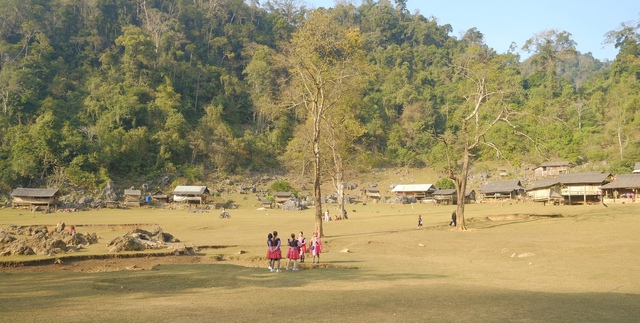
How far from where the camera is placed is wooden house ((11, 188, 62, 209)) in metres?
57.6

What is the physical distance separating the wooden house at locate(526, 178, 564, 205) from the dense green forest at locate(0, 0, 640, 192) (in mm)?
7775

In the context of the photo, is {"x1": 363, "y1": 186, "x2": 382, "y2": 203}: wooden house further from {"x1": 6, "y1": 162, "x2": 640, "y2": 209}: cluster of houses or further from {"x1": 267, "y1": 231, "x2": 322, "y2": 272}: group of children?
{"x1": 267, "y1": 231, "x2": 322, "y2": 272}: group of children

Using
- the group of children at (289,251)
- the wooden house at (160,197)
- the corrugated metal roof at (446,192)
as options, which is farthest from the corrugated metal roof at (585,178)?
the wooden house at (160,197)

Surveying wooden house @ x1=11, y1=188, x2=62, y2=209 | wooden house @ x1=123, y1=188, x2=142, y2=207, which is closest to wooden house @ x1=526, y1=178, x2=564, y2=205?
wooden house @ x1=123, y1=188, x2=142, y2=207

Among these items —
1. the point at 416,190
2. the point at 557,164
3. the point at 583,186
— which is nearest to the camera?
the point at 583,186

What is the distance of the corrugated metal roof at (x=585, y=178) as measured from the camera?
54.2 meters

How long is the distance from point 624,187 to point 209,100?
74555mm

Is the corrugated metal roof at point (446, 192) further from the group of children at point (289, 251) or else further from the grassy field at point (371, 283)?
the group of children at point (289, 251)

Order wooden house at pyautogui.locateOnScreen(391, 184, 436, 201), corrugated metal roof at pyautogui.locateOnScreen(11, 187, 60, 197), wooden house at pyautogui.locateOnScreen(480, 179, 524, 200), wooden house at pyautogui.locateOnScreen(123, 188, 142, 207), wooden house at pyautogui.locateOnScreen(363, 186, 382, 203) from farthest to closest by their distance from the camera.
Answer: wooden house at pyautogui.locateOnScreen(391, 184, 436, 201) < wooden house at pyautogui.locateOnScreen(363, 186, 382, 203) < wooden house at pyautogui.locateOnScreen(480, 179, 524, 200) < wooden house at pyautogui.locateOnScreen(123, 188, 142, 207) < corrugated metal roof at pyautogui.locateOnScreen(11, 187, 60, 197)

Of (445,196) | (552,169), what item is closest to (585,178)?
(445,196)

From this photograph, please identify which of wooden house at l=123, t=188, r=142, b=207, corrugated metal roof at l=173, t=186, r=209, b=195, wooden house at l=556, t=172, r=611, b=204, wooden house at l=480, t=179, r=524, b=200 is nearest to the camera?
wooden house at l=556, t=172, r=611, b=204

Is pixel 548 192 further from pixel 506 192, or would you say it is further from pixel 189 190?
pixel 189 190

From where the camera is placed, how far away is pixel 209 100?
323 feet

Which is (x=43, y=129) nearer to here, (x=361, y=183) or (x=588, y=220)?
(x=361, y=183)
